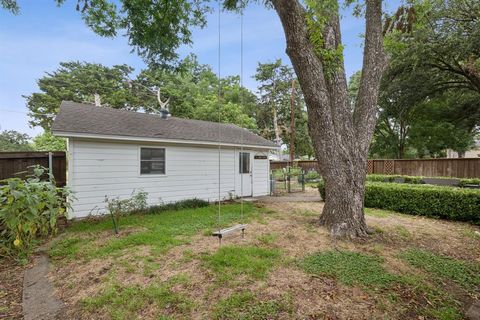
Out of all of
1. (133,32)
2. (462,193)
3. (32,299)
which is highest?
(133,32)

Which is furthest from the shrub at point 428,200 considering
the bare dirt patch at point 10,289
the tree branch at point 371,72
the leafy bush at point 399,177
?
the bare dirt patch at point 10,289

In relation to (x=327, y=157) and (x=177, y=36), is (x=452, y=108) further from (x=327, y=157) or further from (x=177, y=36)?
(x=177, y=36)

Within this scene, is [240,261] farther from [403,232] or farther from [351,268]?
[403,232]

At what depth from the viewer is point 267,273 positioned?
10.4ft

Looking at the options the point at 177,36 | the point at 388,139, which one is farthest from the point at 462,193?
the point at 388,139

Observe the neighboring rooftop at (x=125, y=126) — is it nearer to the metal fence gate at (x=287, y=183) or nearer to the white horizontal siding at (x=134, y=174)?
the white horizontal siding at (x=134, y=174)

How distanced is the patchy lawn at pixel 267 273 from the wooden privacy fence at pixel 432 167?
457 inches

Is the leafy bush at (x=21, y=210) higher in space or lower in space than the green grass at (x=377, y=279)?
higher

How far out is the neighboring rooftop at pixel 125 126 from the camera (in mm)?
6576

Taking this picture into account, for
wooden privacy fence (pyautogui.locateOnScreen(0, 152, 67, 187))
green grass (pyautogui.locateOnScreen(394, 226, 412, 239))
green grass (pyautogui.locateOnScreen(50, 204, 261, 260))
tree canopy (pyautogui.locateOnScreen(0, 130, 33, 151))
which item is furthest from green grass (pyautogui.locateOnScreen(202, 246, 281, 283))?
tree canopy (pyautogui.locateOnScreen(0, 130, 33, 151))

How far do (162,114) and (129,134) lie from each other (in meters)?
3.26

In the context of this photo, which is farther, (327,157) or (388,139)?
(388,139)

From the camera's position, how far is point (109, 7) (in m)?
5.84

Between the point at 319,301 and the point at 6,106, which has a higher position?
the point at 6,106
